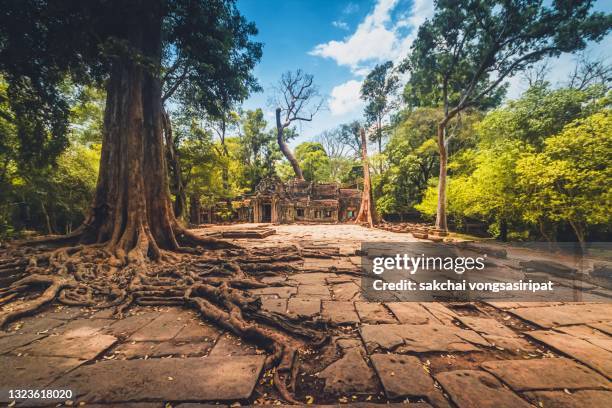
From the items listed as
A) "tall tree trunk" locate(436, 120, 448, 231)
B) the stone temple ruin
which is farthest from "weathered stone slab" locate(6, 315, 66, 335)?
the stone temple ruin

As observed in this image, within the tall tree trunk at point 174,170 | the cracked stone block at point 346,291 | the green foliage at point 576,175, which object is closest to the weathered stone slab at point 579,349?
the cracked stone block at point 346,291

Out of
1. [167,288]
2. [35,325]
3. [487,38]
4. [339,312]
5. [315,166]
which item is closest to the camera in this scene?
[35,325]

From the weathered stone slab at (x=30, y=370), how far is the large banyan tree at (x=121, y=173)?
3.65 ft

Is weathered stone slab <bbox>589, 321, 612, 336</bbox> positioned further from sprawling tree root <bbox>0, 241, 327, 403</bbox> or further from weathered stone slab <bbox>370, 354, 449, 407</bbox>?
sprawling tree root <bbox>0, 241, 327, 403</bbox>

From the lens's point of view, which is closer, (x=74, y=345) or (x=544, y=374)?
(x=544, y=374)

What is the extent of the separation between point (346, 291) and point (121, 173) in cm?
636

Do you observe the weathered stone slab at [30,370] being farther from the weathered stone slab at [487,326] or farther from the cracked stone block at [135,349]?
the weathered stone slab at [487,326]

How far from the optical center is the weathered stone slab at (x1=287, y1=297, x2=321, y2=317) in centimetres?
319

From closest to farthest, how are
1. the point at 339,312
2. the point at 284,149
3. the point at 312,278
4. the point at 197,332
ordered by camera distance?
the point at 197,332, the point at 339,312, the point at 312,278, the point at 284,149

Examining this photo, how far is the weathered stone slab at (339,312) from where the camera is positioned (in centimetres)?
297

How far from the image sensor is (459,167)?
17.7 meters

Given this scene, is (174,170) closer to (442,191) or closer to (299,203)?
(299,203)

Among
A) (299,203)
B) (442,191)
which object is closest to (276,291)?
(442,191)

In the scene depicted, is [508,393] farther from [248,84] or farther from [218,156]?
[218,156]
